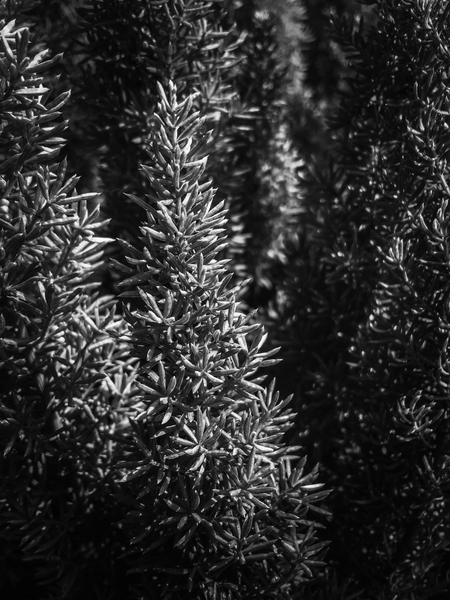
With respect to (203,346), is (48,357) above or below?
below

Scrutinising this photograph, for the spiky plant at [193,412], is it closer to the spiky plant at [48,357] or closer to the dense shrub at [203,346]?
the dense shrub at [203,346]

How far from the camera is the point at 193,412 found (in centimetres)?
84

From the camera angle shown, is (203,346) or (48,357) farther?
(48,357)

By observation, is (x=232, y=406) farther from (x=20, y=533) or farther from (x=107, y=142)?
(x=107, y=142)

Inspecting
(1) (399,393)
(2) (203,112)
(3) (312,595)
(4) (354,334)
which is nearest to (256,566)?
(3) (312,595)

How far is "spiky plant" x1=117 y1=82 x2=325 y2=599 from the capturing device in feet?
2.58

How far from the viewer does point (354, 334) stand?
1278 millimetres

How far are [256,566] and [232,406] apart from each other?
0.27 meters

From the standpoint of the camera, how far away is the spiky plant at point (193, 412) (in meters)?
0.79

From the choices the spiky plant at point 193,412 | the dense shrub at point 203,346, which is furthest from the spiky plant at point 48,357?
the spiky plant at point 193,412

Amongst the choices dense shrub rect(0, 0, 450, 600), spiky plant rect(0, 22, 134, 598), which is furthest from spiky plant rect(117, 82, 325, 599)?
spiky plant rect(0, 22, 134, 598)

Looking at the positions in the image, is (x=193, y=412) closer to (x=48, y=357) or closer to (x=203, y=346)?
(x=203, y=346)

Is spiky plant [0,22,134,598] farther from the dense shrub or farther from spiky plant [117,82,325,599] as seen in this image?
spiky plant [117,82,325,599]

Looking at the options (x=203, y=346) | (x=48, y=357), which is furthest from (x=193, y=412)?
(x=48, y=357)
